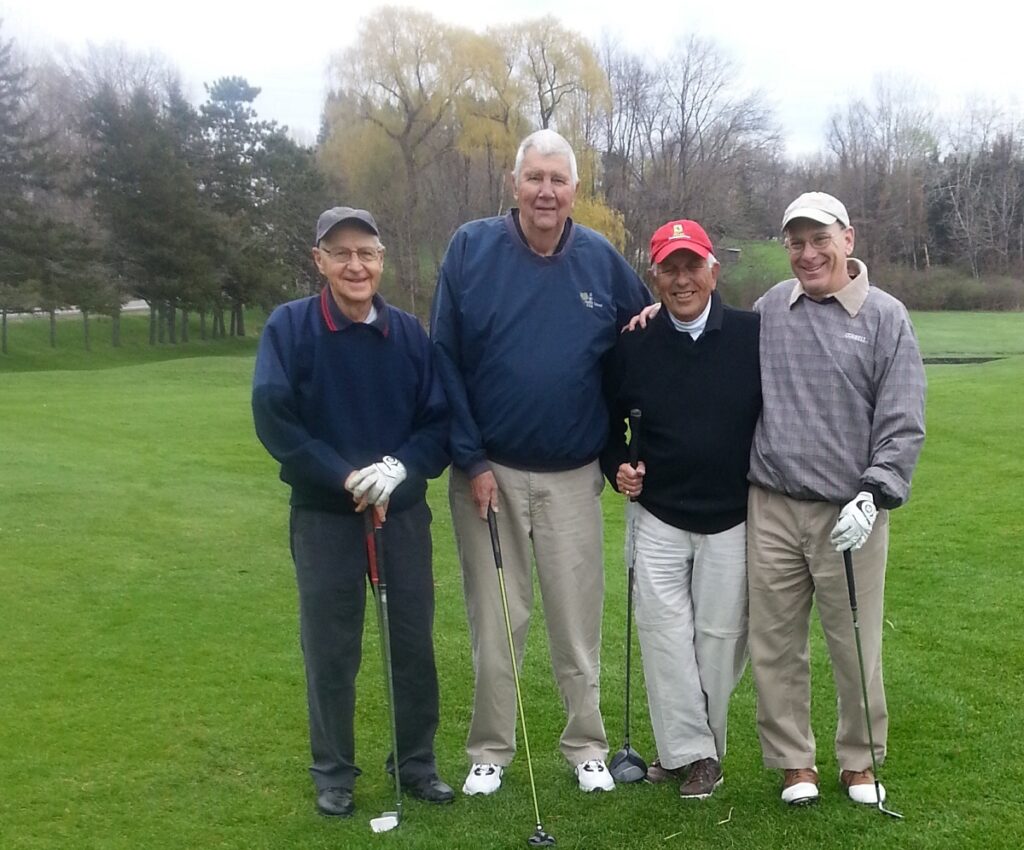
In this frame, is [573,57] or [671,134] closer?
[573,57]

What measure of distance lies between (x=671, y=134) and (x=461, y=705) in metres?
42.6

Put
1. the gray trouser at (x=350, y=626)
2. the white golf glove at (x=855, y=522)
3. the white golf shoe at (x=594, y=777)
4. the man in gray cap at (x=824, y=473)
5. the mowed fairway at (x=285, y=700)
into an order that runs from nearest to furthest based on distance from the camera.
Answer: the white golf glove at (x=855, y=522)
the man in gray cap at (x=824, y=473)
the mowed fairway at (x=285, y=700)
the gray trouser at (x=350, y=626)
the white golf shoe at (x=594, y=777)

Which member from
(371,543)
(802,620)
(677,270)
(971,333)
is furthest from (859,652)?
(971,333)

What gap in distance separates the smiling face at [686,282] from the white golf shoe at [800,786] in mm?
1641

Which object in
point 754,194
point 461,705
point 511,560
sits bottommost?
point 461,705

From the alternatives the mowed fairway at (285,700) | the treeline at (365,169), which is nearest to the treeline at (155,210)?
the treeline at (365,169)

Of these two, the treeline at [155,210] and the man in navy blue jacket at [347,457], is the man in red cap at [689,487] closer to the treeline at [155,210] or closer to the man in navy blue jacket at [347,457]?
the man in navy blue jacket at [347,457]

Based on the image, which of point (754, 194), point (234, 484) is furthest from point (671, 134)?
point (234, 484)

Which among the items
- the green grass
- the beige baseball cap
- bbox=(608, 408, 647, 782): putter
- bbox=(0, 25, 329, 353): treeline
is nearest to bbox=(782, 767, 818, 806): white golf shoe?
bbox=(608, 408, 647, 782): putter

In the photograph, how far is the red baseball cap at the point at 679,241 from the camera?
3354mm

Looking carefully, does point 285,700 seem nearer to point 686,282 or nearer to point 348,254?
point 348,254

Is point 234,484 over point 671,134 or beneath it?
beneath

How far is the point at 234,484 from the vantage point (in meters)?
10.1

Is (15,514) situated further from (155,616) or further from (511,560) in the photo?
(511,560)
